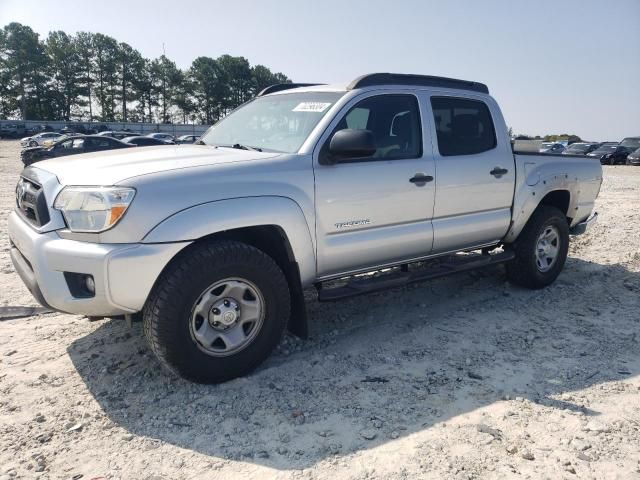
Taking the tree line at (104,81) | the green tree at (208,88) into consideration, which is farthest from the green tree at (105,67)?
the green tree at (208,88)

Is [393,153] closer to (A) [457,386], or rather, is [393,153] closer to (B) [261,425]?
(A) [457,386]

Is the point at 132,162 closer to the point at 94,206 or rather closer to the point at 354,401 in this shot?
the point at 94,206

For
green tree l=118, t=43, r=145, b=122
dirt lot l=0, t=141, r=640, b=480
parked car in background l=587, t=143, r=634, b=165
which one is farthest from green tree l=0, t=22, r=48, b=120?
dirt lot l=0, t=141, r=640, b=480

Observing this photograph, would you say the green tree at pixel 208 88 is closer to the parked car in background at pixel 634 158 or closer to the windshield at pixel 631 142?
the windshield at pixel 631 142

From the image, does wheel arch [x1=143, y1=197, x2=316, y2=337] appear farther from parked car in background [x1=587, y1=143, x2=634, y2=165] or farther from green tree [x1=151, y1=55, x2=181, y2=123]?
green tree [x1=151, y1=55, x2=181, y2=123]

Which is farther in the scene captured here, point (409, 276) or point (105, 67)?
point (105, 67)

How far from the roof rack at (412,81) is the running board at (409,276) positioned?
1.51 metres

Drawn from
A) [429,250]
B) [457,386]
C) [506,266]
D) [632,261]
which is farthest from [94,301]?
[632,261]

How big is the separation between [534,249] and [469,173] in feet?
4.36

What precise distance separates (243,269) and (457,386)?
5.27 ft

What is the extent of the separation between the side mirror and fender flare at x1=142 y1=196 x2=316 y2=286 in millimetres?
472

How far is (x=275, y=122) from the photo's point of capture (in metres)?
4.03

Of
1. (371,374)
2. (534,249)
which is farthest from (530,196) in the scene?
(371,374)

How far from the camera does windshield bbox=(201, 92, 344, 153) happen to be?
3.75 m
